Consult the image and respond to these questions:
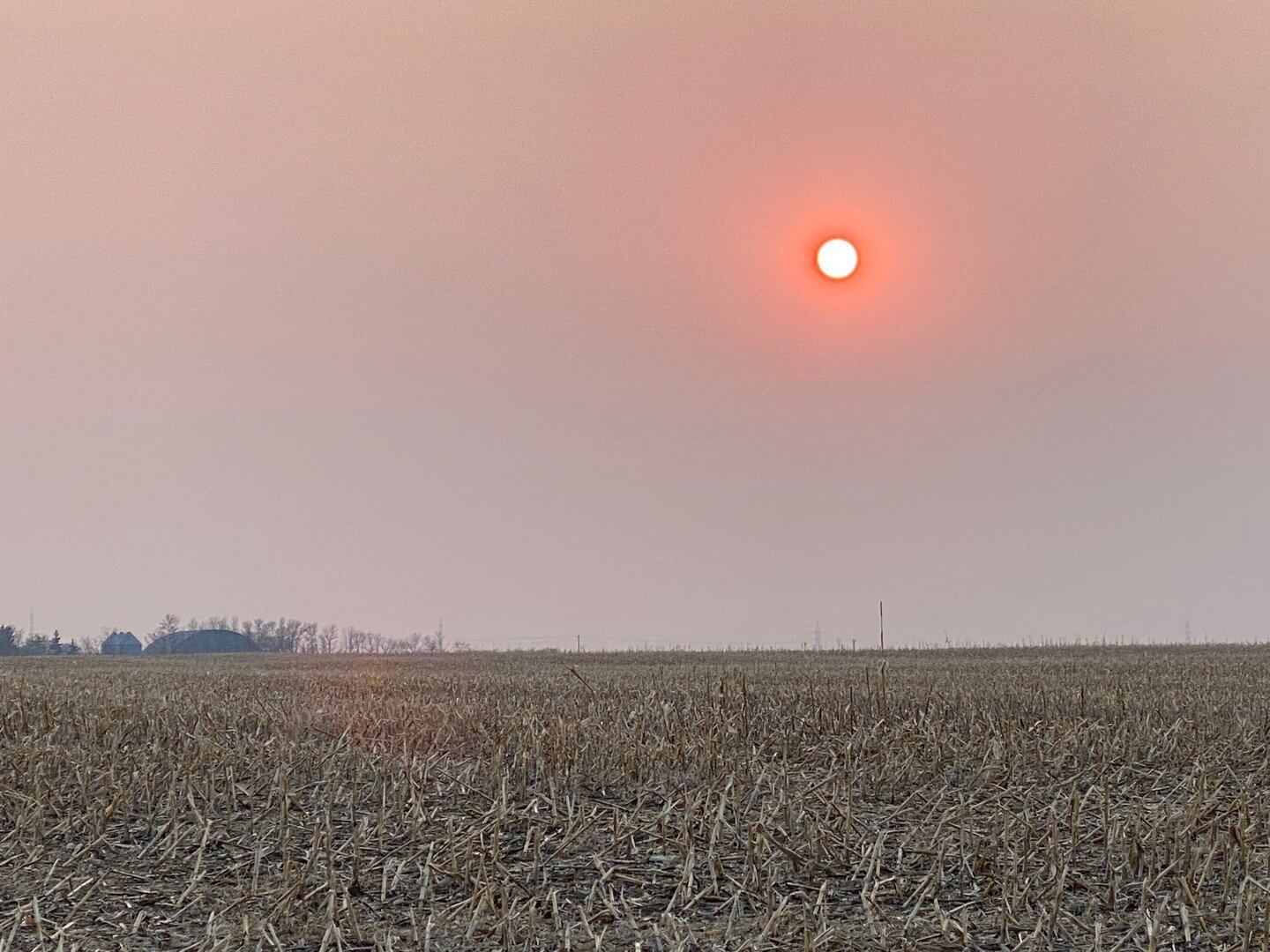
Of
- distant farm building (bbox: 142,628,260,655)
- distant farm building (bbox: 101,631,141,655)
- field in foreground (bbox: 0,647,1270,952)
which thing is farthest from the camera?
distant farm building (bbox: 101,631,141,655)

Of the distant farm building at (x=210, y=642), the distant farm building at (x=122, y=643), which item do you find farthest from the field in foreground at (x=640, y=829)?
the distant farm building at (x=122, y=643)

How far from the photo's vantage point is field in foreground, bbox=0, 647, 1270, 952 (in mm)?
6684

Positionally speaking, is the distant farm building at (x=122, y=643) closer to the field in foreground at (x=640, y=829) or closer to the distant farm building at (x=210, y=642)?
the distant farm building at (x=210, y=642)

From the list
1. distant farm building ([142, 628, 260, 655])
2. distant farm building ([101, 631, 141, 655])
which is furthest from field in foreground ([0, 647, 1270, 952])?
distant farm building ([101, 631, 141, 655])

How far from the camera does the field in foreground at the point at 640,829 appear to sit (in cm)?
668

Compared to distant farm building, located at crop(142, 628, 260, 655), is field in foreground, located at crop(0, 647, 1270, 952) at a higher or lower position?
lower

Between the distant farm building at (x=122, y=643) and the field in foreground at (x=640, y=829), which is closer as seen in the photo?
the field in foreground at (x=640, y=829)

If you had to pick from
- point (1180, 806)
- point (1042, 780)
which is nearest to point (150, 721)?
point (1042, 780)

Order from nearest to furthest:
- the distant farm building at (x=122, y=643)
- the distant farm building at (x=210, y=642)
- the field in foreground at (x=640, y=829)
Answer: the field in foreground at (x=640, y=829), the distant farm building at (x=210, y=642), the distant farm building at (x=122, y=643)

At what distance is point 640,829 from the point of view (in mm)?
8328

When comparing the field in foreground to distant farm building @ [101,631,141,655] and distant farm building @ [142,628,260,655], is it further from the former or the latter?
distant farm building @ [101,631,141,655]

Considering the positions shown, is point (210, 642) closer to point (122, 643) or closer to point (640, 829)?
point (122, 643)

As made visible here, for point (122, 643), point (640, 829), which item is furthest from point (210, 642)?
point (640, 829)

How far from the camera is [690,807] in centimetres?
→ 858
